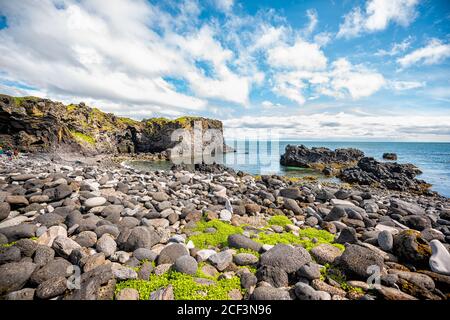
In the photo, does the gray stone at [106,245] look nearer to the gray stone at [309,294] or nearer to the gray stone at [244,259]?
the gray stone at [244,259]

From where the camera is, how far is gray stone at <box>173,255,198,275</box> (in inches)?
164

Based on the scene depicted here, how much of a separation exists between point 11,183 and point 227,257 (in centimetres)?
980

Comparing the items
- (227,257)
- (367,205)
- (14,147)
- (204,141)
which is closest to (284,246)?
(227,257)

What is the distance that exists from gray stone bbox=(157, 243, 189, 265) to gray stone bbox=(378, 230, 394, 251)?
5.09m

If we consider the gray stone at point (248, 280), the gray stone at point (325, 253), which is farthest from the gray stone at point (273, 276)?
the gray stone at point (325, 253)

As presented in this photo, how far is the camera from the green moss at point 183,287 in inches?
139

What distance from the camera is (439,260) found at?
4.24 meters

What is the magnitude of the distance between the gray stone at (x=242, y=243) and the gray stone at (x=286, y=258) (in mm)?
657

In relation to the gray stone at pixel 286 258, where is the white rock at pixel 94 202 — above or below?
above

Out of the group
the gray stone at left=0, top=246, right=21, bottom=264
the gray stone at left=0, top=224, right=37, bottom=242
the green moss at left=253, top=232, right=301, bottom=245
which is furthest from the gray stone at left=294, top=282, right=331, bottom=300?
the gray stone at left=0, top=224, right=37, bottom=242

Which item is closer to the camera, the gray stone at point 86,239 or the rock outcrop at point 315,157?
the gray stone at point 86,239

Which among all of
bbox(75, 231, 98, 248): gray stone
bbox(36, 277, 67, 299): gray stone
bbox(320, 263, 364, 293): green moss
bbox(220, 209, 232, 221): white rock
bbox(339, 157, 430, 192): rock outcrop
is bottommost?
bbox(339, 157, 430, 192): rock outcrop

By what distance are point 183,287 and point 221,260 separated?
1196 mm

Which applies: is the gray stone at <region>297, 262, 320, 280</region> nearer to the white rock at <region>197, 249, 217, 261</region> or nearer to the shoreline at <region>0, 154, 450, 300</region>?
the shoreline at <region>0, 154, 450, 300</region>
